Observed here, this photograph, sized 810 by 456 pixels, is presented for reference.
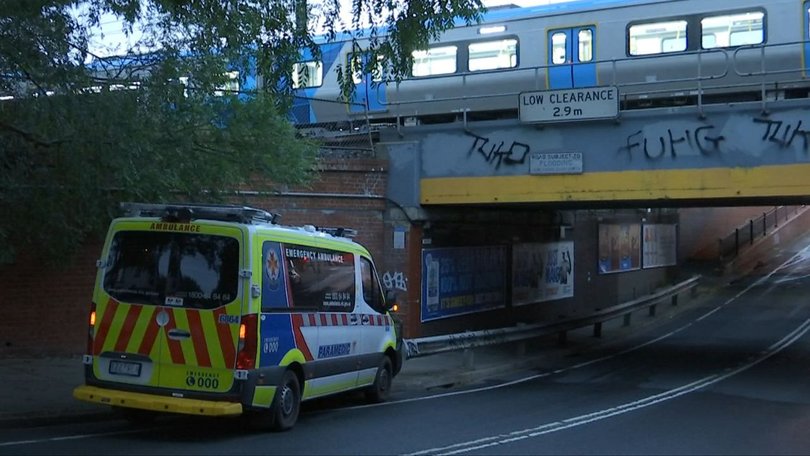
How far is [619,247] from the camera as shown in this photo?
3022cm

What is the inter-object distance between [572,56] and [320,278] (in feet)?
35.6

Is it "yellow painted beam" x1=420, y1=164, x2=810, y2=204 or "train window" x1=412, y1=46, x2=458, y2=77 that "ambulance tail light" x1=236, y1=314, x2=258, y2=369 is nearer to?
"yellow painted beam" x1=420, y1=164, x2=810, y2=204

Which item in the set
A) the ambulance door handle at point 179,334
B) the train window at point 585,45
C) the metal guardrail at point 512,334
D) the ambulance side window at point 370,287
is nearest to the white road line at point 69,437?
the ambulance door handle at point 179,334

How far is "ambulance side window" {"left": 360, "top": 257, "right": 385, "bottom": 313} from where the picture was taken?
11.8 meters

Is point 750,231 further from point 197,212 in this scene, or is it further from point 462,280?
point 197,212

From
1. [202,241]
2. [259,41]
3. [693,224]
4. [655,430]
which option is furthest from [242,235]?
[693,224]

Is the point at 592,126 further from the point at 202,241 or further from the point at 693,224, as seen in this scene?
the point at 693,224

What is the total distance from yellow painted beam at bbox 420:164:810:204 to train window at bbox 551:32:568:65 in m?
3.36

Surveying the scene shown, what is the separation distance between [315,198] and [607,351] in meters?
7.75

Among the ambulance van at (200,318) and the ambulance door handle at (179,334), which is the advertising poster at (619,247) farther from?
the ambulance door handle at (179,334)

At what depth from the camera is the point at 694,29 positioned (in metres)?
18.3

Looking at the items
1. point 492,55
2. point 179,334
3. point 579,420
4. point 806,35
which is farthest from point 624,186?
point 179,334

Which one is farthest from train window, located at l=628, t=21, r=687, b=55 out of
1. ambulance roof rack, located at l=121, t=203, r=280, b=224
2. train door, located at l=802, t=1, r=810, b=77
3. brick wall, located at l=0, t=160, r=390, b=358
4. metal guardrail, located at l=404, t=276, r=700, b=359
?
ambulance roof rack, located at l=121, t=203, r=280, b=224

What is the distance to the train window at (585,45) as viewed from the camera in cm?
1917
